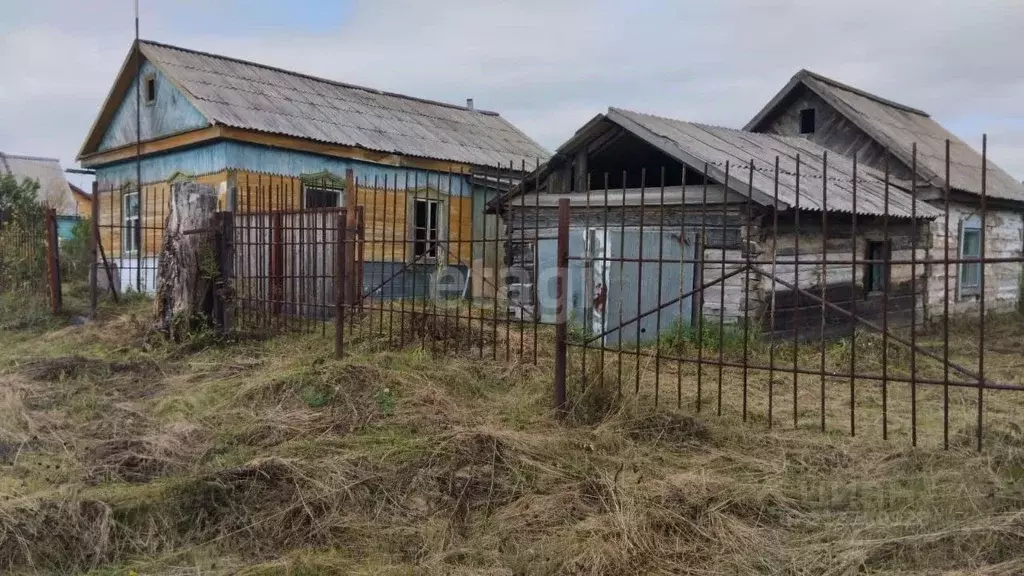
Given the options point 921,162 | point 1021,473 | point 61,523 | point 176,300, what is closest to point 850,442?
point 1021,473

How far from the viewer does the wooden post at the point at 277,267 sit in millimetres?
8164

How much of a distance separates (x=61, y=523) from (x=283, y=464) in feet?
3.71

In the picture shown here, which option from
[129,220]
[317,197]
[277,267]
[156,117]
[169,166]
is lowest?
[277,267]

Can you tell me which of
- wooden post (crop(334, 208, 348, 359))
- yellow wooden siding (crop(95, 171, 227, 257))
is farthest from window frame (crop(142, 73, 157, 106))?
wooden post (crop(334, 208, 348, 359))

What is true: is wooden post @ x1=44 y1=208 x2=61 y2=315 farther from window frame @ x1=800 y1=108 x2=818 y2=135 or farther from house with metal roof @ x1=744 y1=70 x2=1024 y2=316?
window frame @ x1=800 y1=108 x2=818 y2=135

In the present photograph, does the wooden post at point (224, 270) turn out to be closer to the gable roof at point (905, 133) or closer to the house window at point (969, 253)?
the gable roof at point (905, 133)

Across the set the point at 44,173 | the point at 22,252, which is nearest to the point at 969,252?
the point at 22,252

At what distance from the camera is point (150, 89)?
13.4 meters

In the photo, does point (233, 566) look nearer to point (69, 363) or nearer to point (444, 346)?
point (444, 346)

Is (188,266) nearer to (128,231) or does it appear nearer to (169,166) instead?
(169,166)

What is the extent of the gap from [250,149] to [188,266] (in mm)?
4385

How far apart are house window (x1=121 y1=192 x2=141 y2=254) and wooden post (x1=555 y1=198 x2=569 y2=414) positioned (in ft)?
37.1

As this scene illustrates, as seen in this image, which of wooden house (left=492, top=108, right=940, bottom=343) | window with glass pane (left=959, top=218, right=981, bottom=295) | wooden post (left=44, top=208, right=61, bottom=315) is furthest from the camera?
window with glass pane (left=959, top=218, right=981, bottom=295)

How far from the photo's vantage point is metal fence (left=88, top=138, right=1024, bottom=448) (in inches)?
199
